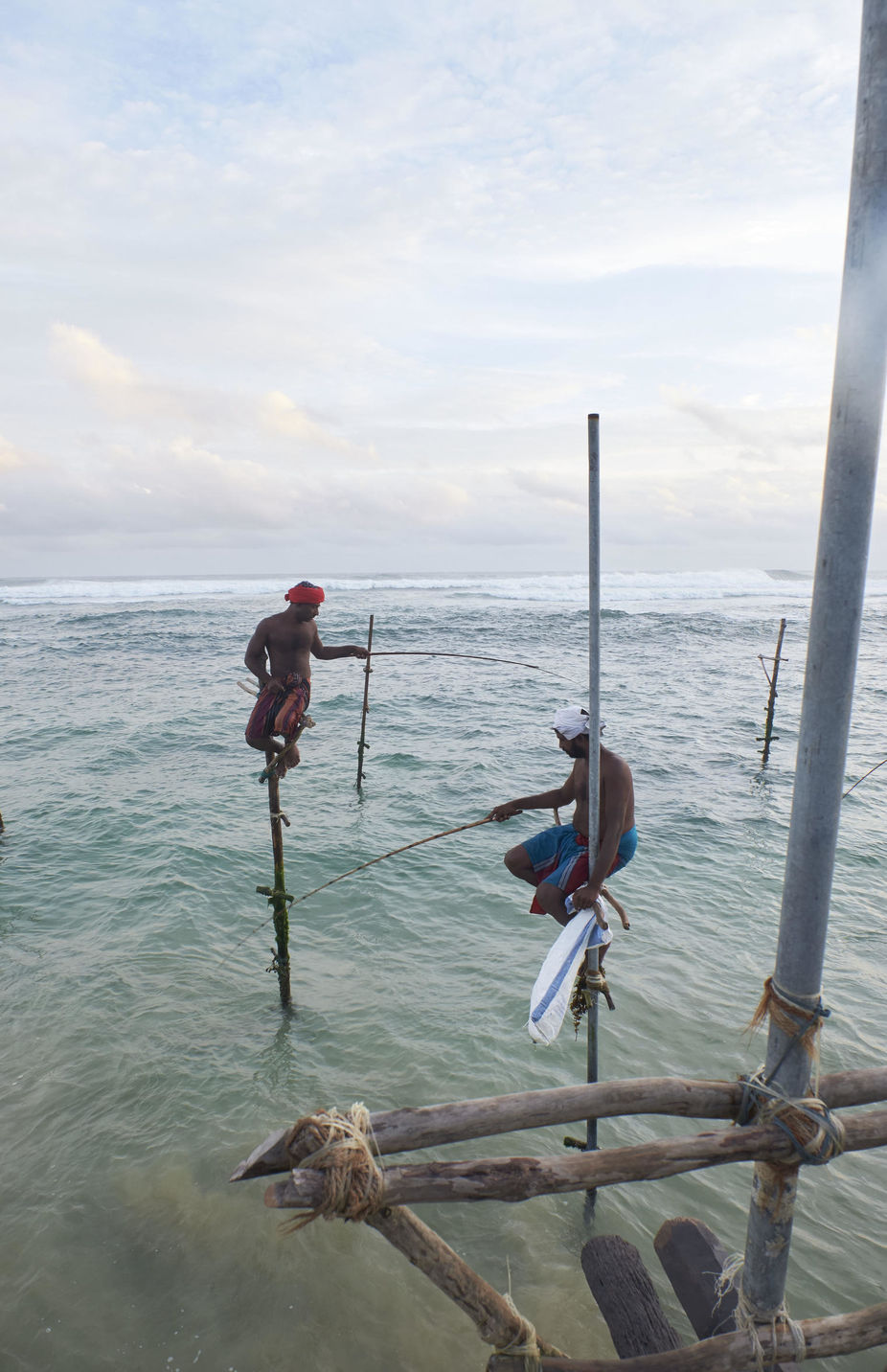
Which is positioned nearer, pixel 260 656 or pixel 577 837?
pixel 577 837

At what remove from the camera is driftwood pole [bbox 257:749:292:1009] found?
22.1 feet

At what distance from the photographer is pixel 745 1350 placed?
299cm

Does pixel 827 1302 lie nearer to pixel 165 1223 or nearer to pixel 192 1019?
pixel 165 1223

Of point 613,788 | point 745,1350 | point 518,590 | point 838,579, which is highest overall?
point 838,579

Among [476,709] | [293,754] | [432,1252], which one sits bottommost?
[476,709]

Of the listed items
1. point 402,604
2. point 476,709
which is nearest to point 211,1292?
point 476,709

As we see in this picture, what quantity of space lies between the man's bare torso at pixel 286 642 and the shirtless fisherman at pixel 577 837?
97.0 inches

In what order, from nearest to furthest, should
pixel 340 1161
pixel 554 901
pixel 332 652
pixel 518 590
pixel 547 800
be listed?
1. pixel 340 1161
2. pixel 554 901
3. pixel 547 800
4. pixel 332 652
5. pixel 518 590

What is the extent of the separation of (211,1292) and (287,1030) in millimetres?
2735

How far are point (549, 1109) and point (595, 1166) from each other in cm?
27

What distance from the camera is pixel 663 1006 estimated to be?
24.4ft

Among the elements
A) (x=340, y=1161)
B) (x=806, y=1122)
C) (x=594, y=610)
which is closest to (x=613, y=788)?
(x=594, y=610)

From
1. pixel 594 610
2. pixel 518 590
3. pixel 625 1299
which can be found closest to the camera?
pixel 625 1299

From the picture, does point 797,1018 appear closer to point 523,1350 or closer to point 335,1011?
point 523,1350
